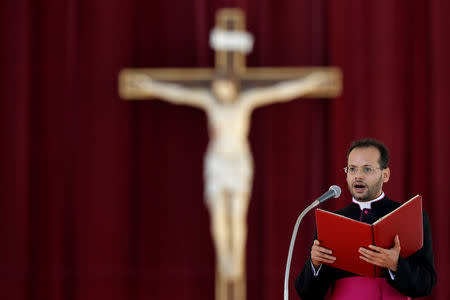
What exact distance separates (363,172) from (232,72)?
2088mm

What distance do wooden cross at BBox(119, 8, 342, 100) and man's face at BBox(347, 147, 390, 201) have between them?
1.97 m

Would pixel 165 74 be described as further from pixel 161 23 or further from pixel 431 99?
pixel 431 99

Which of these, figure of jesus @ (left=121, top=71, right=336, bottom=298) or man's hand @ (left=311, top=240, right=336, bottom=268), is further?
figure of jesus @ (left=121, top=71, right=336, bottom=298)

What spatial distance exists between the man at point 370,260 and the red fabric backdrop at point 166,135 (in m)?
2.10

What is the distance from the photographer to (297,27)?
4641 millimetres

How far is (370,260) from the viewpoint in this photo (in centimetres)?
199

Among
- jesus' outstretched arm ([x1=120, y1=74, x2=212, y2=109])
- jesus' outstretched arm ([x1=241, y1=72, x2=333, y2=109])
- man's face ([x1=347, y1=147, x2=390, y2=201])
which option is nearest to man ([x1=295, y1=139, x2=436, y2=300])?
man's face ([x1=347, y1=147, x2=390, y2=201])

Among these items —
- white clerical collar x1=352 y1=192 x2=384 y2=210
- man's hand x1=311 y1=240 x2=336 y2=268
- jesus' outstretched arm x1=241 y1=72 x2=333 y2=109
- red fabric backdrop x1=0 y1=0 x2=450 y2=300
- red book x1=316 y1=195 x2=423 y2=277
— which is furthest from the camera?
red fabric backdrop x1=0 y1=0 x2=450 y2=300

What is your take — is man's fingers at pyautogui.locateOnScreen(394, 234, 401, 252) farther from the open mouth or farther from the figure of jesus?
the figure of jesus

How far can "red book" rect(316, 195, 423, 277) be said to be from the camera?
1979mm

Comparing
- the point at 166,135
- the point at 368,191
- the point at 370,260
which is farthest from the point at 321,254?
the point at 166,135

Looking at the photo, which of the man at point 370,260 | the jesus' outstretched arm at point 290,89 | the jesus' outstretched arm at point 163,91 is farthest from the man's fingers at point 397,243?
the jesus' outstretched arm at point 163,91

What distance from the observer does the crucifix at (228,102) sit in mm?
4125

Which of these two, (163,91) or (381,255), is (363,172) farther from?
(163,91)
